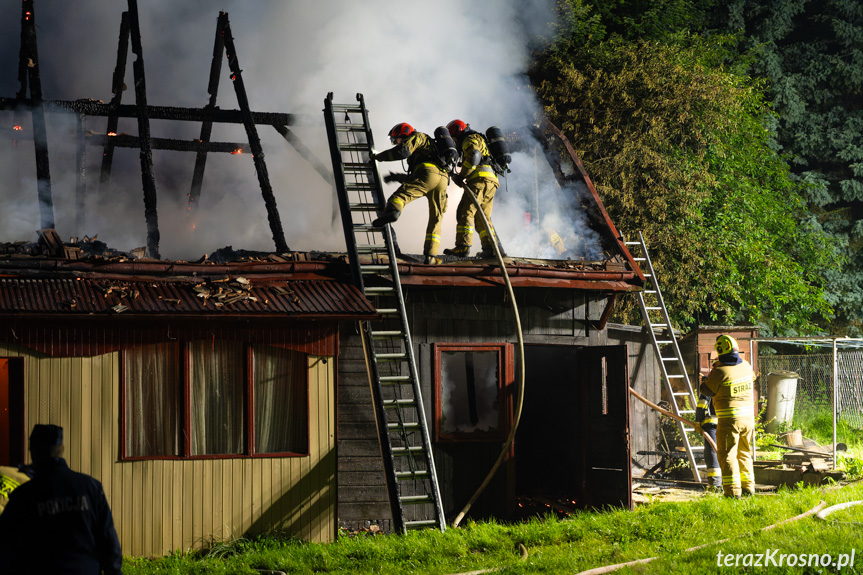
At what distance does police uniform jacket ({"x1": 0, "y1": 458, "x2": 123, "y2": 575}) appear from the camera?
15.1ft

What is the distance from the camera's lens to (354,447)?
9469 millimetres

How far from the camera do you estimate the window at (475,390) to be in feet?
33.4

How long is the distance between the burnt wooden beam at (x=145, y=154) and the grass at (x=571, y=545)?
5094 millimetres

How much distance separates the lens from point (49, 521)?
460 cm

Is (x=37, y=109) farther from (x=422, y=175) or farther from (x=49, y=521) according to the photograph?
(x=49, y=521)

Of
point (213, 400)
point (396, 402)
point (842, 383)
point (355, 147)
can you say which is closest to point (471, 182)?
point (355, 147)

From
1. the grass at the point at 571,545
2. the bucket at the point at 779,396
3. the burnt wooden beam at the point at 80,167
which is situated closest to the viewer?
the grass at the point at 571,545

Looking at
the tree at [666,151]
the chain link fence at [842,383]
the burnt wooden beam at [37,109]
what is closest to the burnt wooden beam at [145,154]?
the burnt wooden beam at [37,109]

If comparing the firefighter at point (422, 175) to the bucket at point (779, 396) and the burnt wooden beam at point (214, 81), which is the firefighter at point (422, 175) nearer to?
the burnt wooden beam at point (214, 81)

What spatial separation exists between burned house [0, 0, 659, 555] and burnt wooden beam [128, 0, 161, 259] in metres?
2.99

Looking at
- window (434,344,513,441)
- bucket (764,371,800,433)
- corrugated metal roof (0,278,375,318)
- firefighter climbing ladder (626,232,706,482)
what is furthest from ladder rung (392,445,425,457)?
bucket (764,371,800,433)

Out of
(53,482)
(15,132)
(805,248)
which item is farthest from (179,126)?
(53,482)

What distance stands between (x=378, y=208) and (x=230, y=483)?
3599 mm

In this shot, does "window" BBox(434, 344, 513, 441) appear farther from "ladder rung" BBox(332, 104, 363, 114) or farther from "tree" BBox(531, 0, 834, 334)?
"tree" BBox(531, 0, 834, 334)
